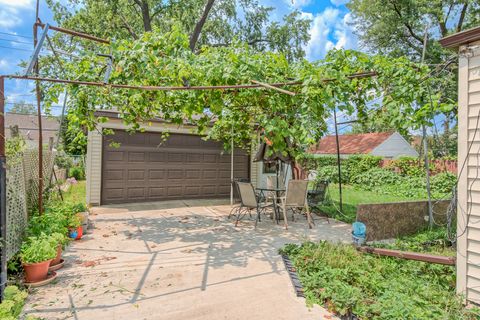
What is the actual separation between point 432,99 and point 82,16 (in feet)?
49.0

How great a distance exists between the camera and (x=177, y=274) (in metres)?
3.80

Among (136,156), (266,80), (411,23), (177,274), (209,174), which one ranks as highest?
(411,23)

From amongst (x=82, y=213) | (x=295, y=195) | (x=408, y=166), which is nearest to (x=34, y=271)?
(x=82, y=213)

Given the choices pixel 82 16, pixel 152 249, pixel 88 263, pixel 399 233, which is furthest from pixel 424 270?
pixel 82 16

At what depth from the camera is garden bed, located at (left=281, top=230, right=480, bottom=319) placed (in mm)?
2793

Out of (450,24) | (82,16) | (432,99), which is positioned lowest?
(432,99)

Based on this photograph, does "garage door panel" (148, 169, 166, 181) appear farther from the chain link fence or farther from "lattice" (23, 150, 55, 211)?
the chain link fence

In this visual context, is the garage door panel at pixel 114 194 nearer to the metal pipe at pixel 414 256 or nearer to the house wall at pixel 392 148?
the metal pipe at pixel 414 256

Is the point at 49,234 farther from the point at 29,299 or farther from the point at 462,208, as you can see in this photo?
the point at 462,208

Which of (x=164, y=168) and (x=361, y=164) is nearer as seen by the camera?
(x=164, y=168)

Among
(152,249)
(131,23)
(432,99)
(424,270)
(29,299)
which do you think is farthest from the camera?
(131,23)

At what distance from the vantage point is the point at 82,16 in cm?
1359

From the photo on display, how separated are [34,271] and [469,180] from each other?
197 inches

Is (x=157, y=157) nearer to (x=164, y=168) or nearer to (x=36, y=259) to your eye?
(x=164, y=168)
